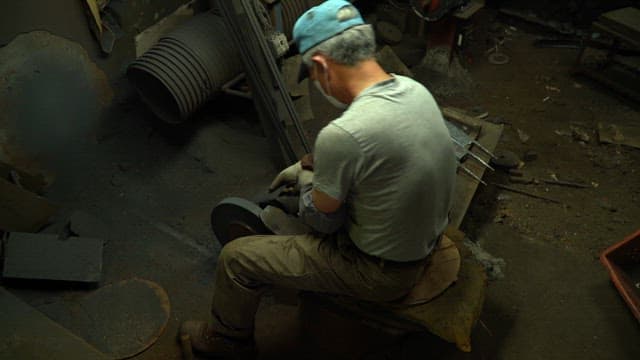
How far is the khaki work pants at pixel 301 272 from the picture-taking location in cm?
239

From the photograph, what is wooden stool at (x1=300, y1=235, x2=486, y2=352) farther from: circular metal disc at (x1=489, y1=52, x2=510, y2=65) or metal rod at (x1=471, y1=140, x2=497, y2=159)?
circular metal disc at (x1=489, y1=52, x2=510, y2=65)

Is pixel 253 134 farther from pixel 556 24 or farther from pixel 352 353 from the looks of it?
pixel 556 24

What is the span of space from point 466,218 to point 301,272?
195 centimetres

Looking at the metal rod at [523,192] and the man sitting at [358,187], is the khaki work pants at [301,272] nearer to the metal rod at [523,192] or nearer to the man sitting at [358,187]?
the man sitting at [358,187]

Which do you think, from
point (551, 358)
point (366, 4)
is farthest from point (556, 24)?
point (551, 358)

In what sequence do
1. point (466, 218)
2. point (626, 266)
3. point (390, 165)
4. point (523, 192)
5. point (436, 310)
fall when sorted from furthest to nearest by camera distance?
point (523, 192)
point (466, 218)
point (626, 266)
point (436, 310)
point (390, 165)

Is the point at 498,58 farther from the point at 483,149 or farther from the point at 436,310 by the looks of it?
the point at 436,310

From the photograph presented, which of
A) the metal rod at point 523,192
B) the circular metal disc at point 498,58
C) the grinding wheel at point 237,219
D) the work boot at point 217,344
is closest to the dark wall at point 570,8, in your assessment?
the circular metal disc at point 498,58

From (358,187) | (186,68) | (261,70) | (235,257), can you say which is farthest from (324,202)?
(186,68)

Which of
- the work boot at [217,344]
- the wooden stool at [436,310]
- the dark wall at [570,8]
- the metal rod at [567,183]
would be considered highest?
the wooden stool at [436,310]

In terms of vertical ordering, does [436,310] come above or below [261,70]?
below

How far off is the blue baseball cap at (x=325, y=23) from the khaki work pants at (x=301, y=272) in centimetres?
93

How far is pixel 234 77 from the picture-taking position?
4.52 metres

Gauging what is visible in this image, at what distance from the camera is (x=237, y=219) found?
3.11 meters
